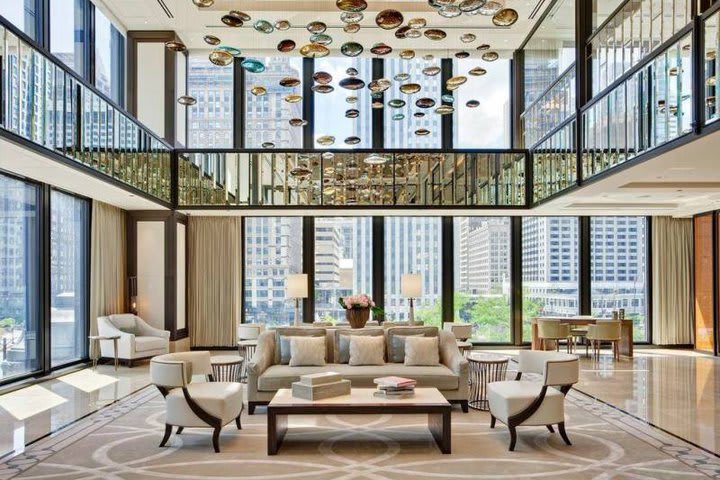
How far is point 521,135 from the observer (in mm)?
13484

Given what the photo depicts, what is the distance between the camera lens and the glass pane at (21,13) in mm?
8452

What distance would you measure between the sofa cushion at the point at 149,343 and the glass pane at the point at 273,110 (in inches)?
189

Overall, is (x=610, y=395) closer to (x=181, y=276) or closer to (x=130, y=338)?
(x=130, y=338)

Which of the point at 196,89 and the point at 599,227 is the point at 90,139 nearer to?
the point at 196,89

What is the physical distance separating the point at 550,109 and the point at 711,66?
5.50 metres

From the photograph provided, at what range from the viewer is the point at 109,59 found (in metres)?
12.1

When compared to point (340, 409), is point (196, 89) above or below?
above

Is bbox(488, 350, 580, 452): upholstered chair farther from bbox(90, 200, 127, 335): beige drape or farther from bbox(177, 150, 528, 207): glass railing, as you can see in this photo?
bbox(90, 200, 127, 335): beige drape

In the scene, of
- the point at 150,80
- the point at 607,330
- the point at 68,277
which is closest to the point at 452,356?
the point at 607,330

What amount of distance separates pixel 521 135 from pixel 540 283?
3201 mm

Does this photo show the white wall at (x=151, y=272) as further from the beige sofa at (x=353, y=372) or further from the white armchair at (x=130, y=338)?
the beige sofa at (x=353, y=372)

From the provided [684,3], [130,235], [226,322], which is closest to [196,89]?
[130,235]

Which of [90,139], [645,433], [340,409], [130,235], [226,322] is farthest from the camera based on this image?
[226,322]

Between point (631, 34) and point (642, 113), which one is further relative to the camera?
point (631, 34)
